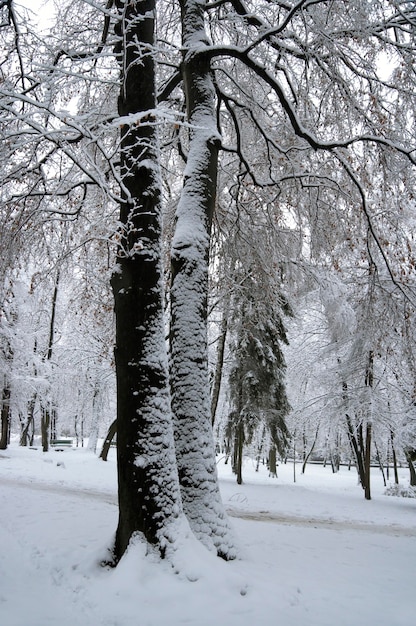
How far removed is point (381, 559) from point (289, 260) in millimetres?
5359

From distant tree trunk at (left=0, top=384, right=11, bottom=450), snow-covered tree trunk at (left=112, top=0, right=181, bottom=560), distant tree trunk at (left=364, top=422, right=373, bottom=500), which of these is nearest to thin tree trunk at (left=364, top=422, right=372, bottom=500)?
distant tree trunk at (left=364, top=422, right=373, bottom=500)

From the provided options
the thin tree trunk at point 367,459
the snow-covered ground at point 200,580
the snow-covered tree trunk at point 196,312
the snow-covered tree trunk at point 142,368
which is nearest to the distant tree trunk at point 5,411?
the snow-covered ground at point 200,580

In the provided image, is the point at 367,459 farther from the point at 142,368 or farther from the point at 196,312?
the point at 142,368

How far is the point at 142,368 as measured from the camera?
433 centimetres

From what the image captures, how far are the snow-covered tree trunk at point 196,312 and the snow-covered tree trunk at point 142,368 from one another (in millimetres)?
655

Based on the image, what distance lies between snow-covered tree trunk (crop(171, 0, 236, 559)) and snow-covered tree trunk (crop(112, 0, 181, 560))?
65 cm

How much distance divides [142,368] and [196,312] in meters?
1.30

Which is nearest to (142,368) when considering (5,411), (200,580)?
(200,580)

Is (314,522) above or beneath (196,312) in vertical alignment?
beneath

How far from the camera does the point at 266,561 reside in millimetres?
4887

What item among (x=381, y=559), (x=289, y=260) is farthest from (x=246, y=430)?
(x=381, y=559)

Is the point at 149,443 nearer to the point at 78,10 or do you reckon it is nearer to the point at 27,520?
the point at 27,520

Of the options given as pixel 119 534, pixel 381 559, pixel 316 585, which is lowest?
pixel 381 559

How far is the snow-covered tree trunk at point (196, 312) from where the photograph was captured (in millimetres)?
4844
